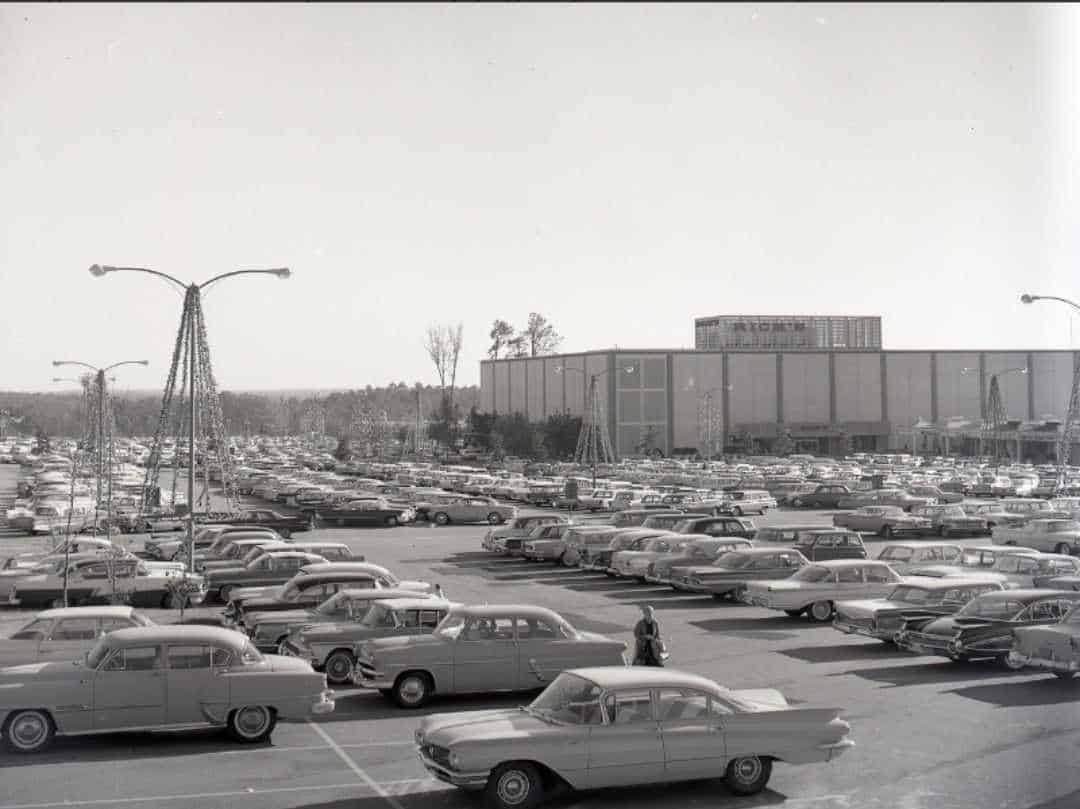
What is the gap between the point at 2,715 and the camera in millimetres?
14008

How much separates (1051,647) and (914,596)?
4335 mm

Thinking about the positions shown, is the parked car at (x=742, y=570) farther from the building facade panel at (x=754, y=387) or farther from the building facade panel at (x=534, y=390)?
the building facade panel at (x=534, y=390)

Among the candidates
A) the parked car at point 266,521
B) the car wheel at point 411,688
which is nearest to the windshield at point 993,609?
the car wheel at point 411,688

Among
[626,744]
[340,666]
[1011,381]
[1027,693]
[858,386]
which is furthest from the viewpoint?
[1011,381]

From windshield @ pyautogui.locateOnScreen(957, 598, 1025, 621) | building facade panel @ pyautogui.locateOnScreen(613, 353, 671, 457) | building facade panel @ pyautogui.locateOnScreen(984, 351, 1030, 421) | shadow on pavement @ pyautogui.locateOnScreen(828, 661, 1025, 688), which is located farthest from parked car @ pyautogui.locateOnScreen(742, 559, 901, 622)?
building facade panel @ pyautogui.locateOnScreen(984, 351, 1030, 421)

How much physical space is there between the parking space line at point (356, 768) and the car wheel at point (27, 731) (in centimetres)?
307

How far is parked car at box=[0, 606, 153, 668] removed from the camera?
16.2m

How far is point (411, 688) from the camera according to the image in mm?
16500

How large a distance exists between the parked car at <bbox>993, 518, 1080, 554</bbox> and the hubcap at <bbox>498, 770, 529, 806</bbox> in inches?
1164

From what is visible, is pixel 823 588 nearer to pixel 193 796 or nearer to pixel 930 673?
pixel 930 673

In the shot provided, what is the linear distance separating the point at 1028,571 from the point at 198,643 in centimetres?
1922

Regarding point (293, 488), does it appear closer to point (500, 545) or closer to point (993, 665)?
point (500, 545)

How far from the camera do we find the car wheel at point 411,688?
1648 centimetres

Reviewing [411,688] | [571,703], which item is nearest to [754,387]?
[411,688]
